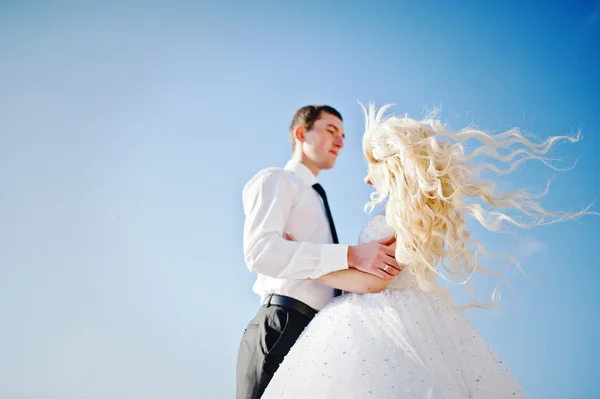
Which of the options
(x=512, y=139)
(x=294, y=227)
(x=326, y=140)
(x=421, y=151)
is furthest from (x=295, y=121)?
(x=512, y=139)

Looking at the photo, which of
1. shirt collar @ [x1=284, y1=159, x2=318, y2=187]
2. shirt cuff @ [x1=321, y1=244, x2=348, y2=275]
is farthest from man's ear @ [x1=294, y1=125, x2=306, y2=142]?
shirt cuff @ [x1=321, y1=244, x2=348, y2=275]

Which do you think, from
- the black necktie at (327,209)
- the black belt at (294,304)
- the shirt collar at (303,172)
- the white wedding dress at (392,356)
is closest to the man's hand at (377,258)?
the white wedding dress at (392,356)

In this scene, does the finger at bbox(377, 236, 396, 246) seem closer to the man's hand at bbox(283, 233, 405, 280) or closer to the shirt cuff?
the man's hand at bbox(283, 233, 405, 280)

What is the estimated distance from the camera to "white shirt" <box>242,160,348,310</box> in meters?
3.41

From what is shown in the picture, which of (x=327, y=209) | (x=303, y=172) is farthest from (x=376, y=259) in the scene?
(x=303, y=172)

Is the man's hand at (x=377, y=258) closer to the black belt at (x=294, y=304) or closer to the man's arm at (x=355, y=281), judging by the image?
the man's arm at (x=355, y=281)

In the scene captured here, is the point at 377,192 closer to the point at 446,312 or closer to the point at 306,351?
the point at 446,312

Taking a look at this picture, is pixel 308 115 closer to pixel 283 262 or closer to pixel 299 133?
pixel 299 133

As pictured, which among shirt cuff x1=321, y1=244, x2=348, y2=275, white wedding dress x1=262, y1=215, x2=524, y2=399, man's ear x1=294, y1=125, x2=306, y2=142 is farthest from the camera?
man's ear x1=294, y1=125, x2=306, y2=142

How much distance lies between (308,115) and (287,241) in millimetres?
1806

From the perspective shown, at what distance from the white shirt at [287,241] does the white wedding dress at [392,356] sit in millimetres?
333

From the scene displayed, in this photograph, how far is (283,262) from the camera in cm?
346

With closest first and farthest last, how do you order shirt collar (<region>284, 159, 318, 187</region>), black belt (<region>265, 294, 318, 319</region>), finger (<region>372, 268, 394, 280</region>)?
finger (<region>372, 268, 394, 280</region>)
black belt (<region>265, 294, 318, 319</region>)
shirt collar (<region>284, 159, 318, 187</region>)

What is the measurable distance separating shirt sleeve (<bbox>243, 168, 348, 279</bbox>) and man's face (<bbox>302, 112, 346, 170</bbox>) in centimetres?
73
